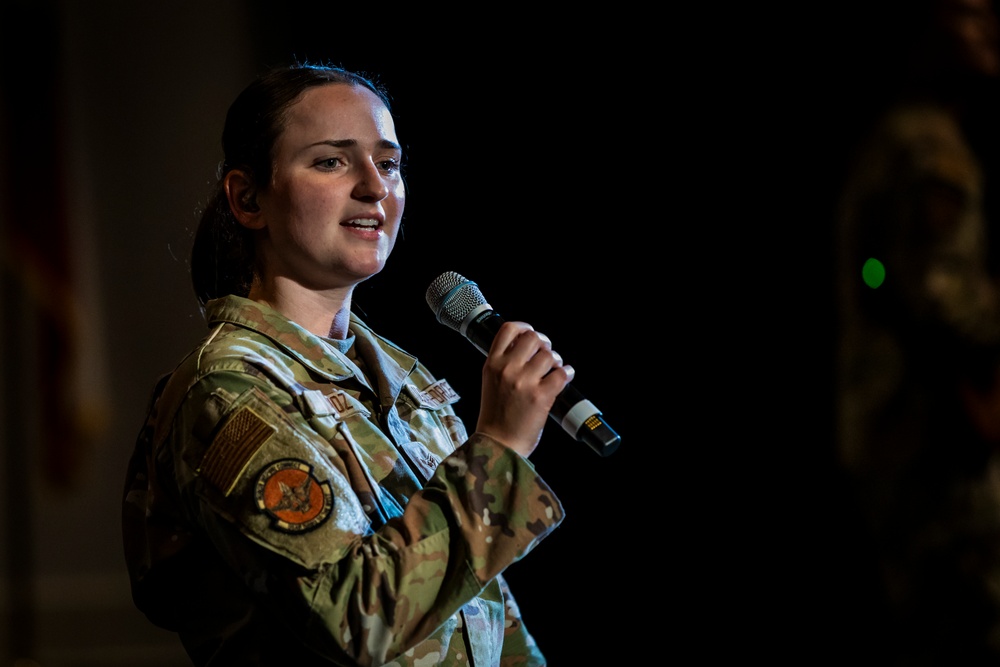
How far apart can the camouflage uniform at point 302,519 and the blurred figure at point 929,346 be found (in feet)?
4.43

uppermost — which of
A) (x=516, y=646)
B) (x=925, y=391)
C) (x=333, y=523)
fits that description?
(x=333, y=523)

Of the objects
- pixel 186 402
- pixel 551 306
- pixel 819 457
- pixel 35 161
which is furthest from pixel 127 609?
pixel 186 402

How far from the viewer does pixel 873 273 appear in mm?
2477

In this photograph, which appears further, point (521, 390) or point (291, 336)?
point (291, 336)

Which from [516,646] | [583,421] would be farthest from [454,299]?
[516,646]

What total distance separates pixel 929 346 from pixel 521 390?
149cm

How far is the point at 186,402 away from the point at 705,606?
175cm

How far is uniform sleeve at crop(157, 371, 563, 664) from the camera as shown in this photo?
117 centimetres

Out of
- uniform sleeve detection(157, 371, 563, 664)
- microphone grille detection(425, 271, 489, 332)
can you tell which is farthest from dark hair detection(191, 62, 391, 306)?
uniform sleeve detection(157, 371, 563, 664)

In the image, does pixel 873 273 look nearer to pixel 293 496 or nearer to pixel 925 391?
pixel 925 391

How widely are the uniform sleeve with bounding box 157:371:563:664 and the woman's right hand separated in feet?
0.09

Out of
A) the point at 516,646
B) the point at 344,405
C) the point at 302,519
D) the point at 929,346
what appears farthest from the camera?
the point at 929,346

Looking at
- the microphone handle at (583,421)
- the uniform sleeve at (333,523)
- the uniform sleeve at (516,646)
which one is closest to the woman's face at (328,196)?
the uniform sleeve at (333,523)

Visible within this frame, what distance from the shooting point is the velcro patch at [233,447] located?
1.20m
